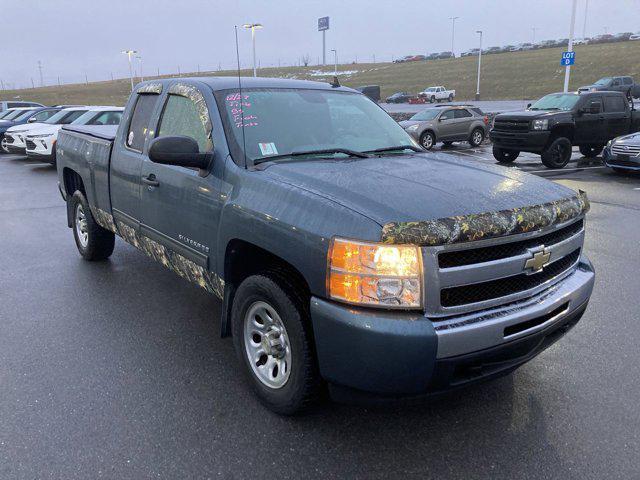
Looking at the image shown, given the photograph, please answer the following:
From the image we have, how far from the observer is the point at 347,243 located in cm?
242

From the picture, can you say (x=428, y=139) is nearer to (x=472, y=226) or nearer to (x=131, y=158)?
(x=131, y=158)

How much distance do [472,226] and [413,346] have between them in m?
0.61

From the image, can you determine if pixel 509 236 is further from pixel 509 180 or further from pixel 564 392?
pixel 564 392

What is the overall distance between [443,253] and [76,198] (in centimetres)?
485

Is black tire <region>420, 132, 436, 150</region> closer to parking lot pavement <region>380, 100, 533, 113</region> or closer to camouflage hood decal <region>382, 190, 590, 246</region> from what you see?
parking lot pavement <region>380, 100, 533, 113</region>

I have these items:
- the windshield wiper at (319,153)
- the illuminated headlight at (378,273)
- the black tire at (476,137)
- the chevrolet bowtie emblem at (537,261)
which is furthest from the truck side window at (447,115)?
the illuminated headlight at (378,273)

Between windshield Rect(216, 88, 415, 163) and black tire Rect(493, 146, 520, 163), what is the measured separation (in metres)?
11.6

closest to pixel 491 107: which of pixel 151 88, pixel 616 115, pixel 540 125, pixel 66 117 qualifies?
pixel 616 115

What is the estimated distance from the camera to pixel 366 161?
342 cm

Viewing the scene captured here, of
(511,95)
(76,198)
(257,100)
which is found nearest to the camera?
(257,100)

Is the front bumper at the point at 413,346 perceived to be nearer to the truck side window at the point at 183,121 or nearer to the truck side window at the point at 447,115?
the truck side window at the point at 183,121

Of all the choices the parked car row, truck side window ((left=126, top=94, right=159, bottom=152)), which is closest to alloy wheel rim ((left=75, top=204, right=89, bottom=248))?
truck side window ((left=126, top=94, right=159, bottom=152))

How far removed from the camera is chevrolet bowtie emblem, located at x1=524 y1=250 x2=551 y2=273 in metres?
2.63

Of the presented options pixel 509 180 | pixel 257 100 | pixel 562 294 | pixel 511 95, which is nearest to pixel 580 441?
pixel 562 294
